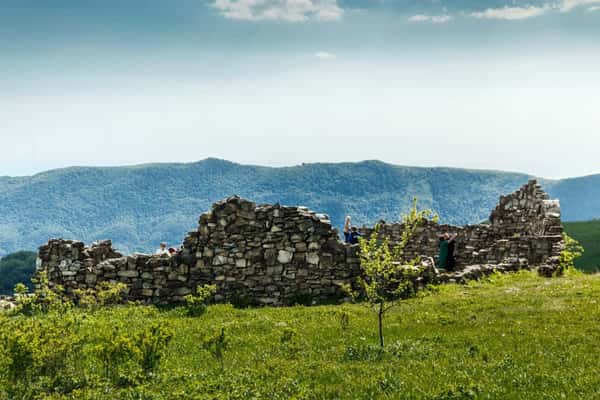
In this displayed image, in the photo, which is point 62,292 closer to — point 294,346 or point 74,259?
point 74,259

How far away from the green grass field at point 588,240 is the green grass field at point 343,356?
41384mm

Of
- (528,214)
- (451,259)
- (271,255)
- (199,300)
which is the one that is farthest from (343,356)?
(528,214)

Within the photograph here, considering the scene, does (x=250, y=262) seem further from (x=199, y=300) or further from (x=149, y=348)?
(x=149, y=348)

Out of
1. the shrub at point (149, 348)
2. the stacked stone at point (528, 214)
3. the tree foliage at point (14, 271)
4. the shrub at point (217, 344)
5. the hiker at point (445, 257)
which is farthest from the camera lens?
the tree foliage at point (14, 271)

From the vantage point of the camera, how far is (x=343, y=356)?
1533 cm

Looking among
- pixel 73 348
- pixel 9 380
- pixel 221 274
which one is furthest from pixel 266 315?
pixel 9 380

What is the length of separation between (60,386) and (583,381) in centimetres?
1097

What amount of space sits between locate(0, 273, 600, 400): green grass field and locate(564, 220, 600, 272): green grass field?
41384 millimetres

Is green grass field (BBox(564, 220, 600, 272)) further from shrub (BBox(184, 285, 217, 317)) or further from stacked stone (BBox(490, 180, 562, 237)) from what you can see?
shrub (BBox(184, 285, 217, 317))

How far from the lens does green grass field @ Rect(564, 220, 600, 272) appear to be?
209 ft

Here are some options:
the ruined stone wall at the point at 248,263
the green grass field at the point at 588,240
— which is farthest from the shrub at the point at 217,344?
the green grass field at the point at 588,240

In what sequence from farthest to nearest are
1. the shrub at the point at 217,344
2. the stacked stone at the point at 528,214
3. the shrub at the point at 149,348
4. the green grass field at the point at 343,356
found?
1. the stacked stone at the point at 528,214
2. the shrub at the point at 217,344
3. the shrub at the point at 149,348
4. the green grass field at the point at 343,356

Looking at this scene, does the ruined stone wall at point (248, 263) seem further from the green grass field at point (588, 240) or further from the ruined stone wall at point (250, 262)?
the green grass field at point (588, 240)

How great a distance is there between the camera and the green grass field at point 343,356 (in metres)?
12.7
